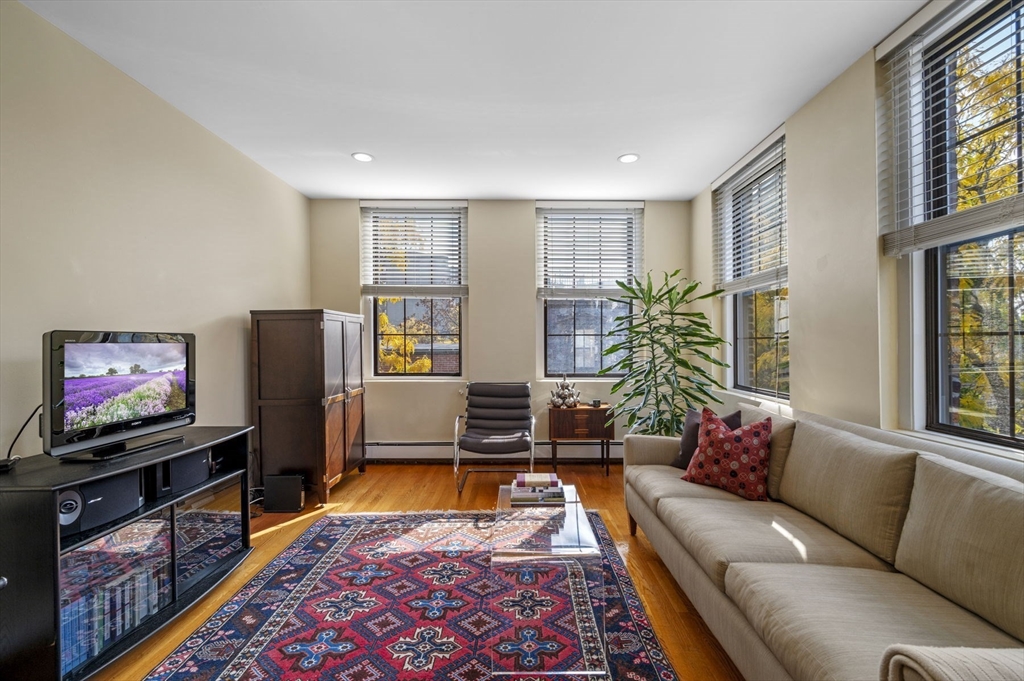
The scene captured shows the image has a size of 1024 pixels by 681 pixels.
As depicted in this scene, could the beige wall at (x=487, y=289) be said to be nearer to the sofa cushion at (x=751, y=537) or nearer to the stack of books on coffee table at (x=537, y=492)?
the stack of books on coffee table at (x=537, y=492)

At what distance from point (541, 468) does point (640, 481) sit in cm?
204

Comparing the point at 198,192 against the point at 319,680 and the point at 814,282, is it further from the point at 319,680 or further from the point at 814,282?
the point at 814,282

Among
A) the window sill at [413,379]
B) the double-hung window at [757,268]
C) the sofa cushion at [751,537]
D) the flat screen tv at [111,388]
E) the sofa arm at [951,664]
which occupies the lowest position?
the sofa cushion at [751,537]

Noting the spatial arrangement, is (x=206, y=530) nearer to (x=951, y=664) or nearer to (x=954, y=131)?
(x=951, y=664)

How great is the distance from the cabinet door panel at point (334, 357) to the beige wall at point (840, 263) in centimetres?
336

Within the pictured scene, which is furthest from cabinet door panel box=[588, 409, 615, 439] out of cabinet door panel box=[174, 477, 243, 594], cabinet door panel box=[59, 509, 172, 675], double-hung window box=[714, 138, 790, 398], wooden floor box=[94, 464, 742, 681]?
cabinet door panel box=[59, 509, 172, 675]

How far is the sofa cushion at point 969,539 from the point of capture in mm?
1288

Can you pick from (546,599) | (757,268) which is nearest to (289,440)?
(546,599)

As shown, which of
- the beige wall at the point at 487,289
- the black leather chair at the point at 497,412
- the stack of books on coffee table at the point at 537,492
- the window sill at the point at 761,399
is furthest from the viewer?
the beige wall at the point at 487,289

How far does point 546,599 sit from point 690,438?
4.40 feet

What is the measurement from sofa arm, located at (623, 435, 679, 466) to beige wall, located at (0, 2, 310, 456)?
2.91 m

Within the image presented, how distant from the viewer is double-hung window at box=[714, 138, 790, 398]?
3.37 metres

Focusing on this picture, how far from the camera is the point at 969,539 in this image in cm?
141

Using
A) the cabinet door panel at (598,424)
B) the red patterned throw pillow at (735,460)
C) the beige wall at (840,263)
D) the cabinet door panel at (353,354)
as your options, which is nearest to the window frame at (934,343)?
the beige wall at (840,263)
